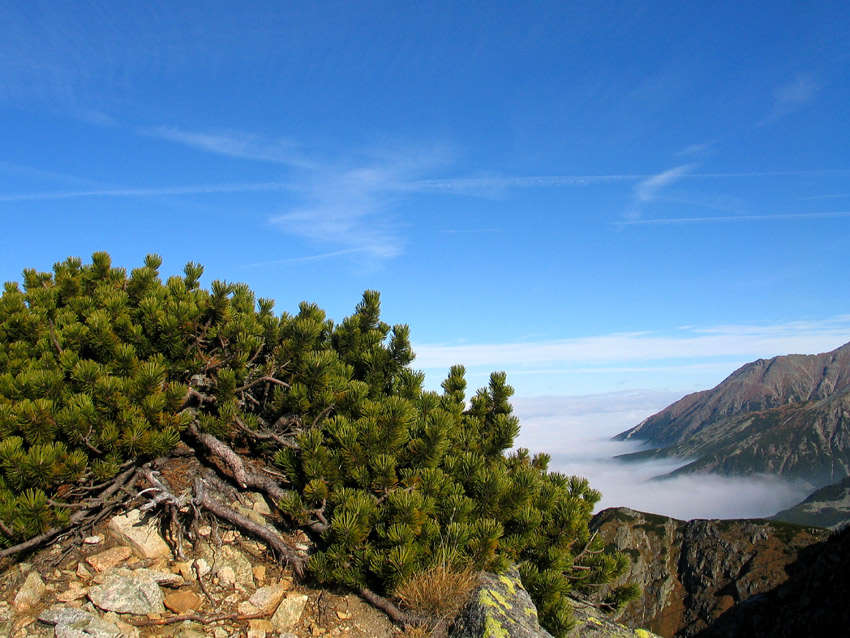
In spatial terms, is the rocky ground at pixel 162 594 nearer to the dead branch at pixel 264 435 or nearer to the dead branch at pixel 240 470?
the dead branch at pixel 240 470

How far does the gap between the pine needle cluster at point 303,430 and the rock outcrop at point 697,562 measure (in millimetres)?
6413

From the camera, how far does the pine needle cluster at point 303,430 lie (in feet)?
19.1

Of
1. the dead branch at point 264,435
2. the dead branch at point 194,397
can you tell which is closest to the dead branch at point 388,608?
the dead branch at point 264,435

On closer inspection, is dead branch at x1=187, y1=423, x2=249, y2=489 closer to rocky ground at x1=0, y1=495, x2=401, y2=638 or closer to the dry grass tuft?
rocky ground at x1=0, y1=495, x2=401, y2=638

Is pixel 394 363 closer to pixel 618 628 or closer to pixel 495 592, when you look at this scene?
pixel 495 592

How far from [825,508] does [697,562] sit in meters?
110

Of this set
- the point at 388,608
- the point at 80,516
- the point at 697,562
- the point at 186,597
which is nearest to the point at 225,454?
the point at 80,516

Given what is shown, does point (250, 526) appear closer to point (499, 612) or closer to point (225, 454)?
point (225, 454)

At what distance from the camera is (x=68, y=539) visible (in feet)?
19.0

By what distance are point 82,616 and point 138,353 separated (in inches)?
131

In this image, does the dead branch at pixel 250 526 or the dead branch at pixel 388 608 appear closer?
the dead branch at pixel 388 608

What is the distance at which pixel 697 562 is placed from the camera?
14.0 meters

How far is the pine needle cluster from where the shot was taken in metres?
5.81

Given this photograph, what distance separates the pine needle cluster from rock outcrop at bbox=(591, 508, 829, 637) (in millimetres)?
6413
